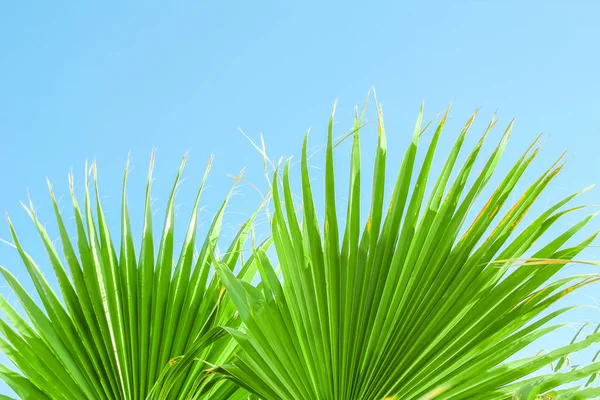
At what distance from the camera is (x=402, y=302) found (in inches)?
67.4

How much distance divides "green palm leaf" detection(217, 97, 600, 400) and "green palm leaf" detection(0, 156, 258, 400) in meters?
0.36

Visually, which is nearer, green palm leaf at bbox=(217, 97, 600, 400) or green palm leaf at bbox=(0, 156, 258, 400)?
green palm leaf at bbox=(217, 97, 600, 400)

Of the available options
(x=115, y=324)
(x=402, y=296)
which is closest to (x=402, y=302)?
(x=402, y=296)

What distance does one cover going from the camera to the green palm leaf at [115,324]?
2.06 metres

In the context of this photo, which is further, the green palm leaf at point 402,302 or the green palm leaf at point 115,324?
the green palm leaf at point 115,324

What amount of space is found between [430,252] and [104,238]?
44.3 inches

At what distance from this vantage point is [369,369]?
5.58ft

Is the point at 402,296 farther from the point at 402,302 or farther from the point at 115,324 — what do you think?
the point at 115,324

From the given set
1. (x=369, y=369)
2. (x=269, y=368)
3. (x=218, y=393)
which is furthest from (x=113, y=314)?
(x=369, y=369)

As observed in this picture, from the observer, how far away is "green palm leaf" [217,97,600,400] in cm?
170

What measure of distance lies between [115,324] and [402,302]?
959 mm

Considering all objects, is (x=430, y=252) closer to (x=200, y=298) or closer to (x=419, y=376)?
(x=419, y=376)

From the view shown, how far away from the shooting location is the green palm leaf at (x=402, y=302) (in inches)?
67.1

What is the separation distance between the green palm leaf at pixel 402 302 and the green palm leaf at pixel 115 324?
0.36 meters
